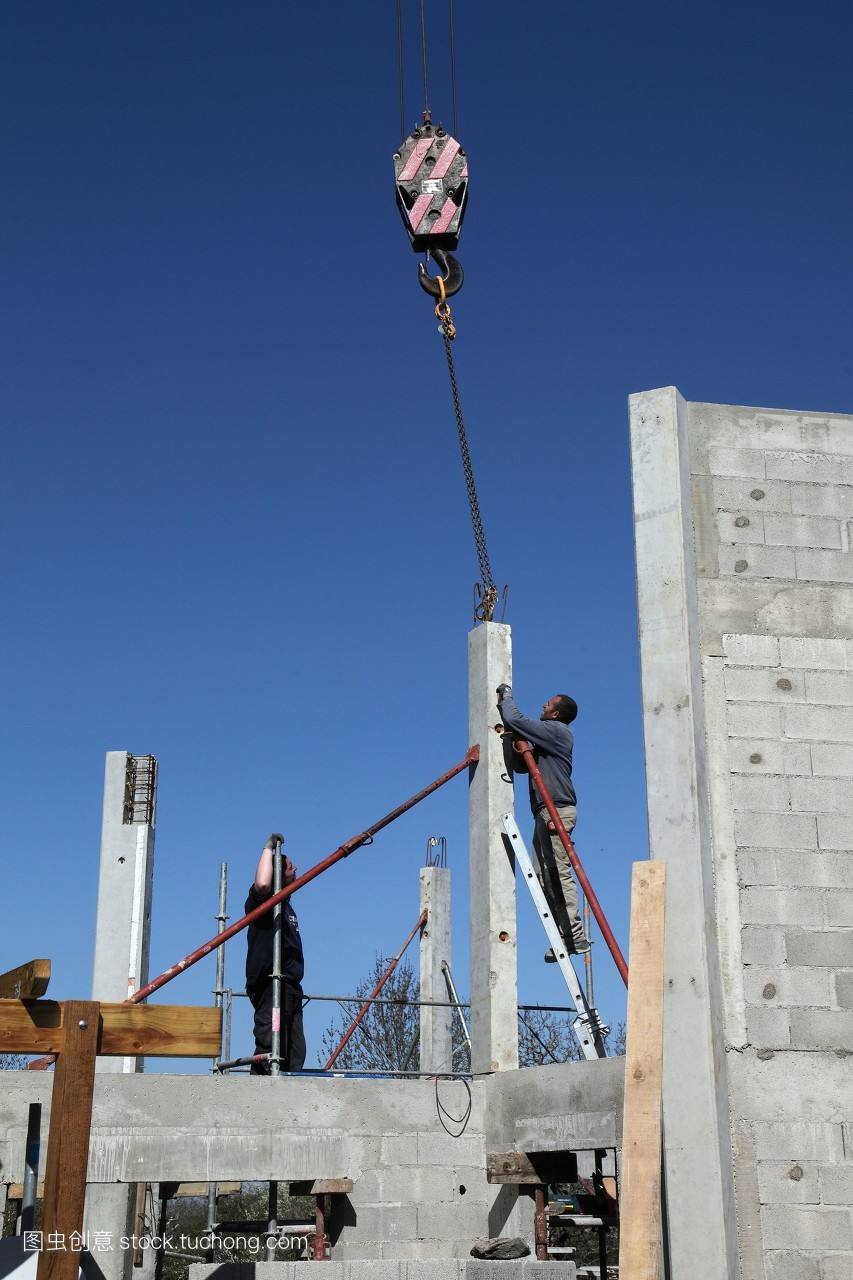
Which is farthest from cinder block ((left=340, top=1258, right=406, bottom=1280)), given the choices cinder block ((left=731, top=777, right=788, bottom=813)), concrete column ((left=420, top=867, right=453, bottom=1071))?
concrete column ((left=420, top=867, right=453, bottom=1071))

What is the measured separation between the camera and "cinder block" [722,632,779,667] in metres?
7.20

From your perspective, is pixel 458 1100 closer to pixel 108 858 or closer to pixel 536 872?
pixel 536 872

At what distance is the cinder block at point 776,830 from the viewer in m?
6.87

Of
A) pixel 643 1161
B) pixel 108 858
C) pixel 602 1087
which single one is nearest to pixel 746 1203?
pixel 643 1161

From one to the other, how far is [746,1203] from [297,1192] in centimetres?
329

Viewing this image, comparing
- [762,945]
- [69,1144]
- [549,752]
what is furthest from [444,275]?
[69,1144]

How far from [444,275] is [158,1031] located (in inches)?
263

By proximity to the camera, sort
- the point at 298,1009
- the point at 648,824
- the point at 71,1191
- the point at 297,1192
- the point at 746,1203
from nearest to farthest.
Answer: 1. the point at 71,1191
2. the point at 746,1203
3. the point at 648,824
4. the point at 297,1192
5. the point at 298,1009

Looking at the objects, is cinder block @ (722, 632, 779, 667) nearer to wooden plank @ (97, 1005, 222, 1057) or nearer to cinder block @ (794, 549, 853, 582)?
cinder block @ (794, 549, 853, 582)

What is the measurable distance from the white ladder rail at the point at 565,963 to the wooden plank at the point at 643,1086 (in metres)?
1.80

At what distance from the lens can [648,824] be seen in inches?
269

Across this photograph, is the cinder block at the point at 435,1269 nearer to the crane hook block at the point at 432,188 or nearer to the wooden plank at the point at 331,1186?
the wooden plank at the point at 331,1186

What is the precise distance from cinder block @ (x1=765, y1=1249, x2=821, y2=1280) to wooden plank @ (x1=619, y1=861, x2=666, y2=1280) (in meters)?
0.71

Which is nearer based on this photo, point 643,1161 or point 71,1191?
point 71,1191
